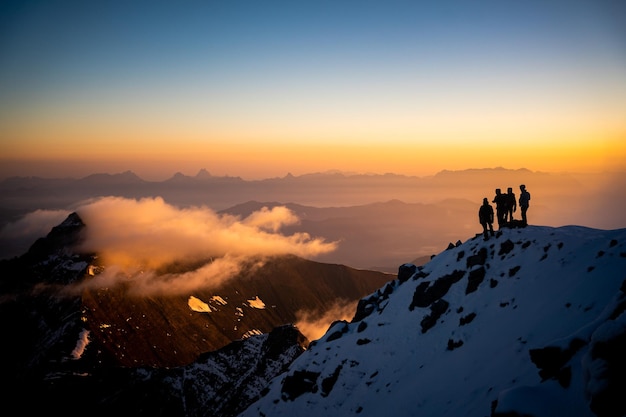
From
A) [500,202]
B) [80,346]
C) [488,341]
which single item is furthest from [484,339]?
[80,346]

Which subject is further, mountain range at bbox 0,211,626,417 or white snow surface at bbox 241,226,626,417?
white snow surface at bbox 241,226,626,417

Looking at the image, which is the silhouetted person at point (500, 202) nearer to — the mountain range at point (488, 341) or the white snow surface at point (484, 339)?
the mountain range at point (488, 341)

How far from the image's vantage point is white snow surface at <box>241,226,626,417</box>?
19859 millimetres

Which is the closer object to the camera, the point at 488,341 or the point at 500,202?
the point at 488,341

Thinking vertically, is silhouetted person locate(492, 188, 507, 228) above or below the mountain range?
above

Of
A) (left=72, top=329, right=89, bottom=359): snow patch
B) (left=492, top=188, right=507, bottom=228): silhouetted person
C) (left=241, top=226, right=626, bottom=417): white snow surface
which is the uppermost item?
(left=492, top=188, right=507, bottom=228): silhouetted person

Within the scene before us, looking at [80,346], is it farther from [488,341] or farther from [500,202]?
[500,202]

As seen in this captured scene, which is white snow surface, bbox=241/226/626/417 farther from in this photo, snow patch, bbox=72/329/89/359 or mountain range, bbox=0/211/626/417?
snow patch, bbox=72/329/89/359

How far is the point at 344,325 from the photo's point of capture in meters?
72.0

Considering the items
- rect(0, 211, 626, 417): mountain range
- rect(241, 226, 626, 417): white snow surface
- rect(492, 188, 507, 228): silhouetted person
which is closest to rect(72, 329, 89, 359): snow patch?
rect(0, 211, 626, 417): mountain range

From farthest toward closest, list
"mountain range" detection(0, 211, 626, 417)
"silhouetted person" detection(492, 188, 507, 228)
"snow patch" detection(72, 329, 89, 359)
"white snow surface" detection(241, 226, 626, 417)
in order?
"snow patch" detection(72, 329, 89, 359)
"silhouetted person" detection(492, 188, 507, 228)
"white snow surface" detection(241, 226, 626, 417)
"mountain range" detection(0, 211, 626, 417)

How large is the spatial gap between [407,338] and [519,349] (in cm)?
2382

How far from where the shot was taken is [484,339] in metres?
37.3

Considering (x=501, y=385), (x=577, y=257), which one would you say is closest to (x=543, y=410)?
(x=501, y=385)
